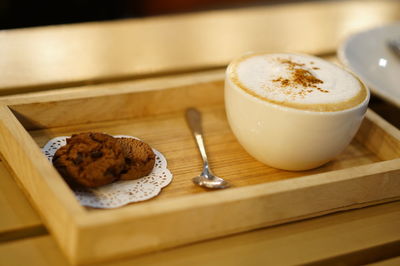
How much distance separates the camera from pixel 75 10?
264 cm

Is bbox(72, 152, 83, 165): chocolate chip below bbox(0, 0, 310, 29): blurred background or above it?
above

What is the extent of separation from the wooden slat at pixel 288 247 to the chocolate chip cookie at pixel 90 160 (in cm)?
10

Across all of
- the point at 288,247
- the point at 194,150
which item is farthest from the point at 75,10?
the point at 288,247

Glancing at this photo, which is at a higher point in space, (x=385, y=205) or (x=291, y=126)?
(x=291, y=126)

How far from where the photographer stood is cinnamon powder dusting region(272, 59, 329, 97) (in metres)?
0.82

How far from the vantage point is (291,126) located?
79 cm

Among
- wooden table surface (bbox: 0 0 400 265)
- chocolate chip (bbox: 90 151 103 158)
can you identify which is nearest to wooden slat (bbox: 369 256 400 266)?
wooden table surface (bbox: 0 0 400 265)

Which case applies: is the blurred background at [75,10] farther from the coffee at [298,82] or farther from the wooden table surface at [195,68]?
the coffee at [298,82]

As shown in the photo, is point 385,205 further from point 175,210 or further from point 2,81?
point 2,81

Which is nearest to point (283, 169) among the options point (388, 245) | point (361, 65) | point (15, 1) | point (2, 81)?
point (388, 245)

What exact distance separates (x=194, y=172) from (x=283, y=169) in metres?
0.16

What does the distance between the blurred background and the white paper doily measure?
1942mm

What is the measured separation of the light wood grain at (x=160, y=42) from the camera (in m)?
1.23

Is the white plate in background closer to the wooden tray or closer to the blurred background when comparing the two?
A: the wooden tray
